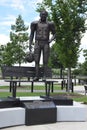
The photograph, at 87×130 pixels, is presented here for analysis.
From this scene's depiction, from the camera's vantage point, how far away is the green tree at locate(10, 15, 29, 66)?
102 feet

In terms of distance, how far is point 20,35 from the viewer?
31.8 m

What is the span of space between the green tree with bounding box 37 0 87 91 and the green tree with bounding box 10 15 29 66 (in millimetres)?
7943

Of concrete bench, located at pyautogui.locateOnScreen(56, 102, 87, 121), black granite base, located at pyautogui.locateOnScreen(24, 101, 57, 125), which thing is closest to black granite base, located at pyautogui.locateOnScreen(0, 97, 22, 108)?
black granite base, located at pyautogui.locateOnScreen(24, 101, 57, 125)

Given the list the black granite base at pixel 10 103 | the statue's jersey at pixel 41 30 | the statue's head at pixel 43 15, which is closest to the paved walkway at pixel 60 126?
the black granite base at pixel 10 103

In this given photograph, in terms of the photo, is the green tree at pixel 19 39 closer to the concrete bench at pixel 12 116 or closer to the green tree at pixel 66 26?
the green tree at pixel 66 26

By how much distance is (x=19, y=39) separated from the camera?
103 feet

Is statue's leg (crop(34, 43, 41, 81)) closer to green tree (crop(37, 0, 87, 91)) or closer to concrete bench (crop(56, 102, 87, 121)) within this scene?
concrete bench (crop(56, 102, 87, 121))

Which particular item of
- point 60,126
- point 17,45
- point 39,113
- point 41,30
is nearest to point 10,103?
point 39,113

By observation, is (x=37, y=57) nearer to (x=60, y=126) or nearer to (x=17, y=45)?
(x=60, y=126)

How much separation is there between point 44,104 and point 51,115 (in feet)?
1.29

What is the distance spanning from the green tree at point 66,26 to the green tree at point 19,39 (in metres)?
7.94

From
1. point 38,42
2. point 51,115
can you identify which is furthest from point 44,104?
point 38,42

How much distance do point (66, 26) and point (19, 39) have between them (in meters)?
9.18

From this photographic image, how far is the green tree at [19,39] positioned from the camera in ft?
102
